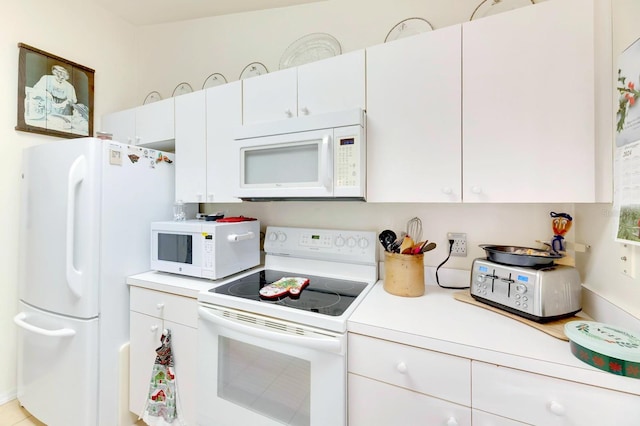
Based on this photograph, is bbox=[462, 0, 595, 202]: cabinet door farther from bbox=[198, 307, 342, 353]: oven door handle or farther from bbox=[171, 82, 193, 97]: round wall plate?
bbox=[171, 82, 193, 97]: round wall plate

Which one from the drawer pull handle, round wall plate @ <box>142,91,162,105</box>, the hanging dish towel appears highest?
round wall plate @ <box>142,91,162,105</box>

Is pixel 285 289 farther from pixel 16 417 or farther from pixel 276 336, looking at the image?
pixel 16 417

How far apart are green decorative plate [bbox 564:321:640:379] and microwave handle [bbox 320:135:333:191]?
99cm

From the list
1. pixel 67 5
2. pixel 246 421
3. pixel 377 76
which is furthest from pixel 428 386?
pixel 67 5

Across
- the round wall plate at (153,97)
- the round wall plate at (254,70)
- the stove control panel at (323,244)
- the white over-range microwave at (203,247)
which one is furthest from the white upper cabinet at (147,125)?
the stove control panel at (323,244)

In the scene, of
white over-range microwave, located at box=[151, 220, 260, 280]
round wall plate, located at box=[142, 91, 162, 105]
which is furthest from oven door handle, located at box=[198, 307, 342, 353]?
round wall plate, located at box=[142, 91, 162, 105]

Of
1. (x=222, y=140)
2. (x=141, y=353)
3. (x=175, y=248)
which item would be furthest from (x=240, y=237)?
(x=141, y=353)

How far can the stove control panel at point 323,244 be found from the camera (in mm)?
1527

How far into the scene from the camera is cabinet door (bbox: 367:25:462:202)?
1.13 metres

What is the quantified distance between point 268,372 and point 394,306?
0.63 meters

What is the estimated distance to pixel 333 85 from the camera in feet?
4.39

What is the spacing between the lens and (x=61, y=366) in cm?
147

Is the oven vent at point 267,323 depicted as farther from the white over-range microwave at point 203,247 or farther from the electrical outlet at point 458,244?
the electrical outlet at point 458,244

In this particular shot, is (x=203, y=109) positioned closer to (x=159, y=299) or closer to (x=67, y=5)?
(x=159, y=299)
